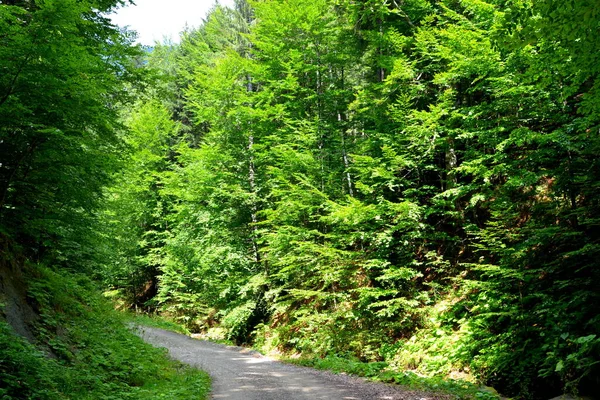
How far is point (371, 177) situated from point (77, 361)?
9.16 meters

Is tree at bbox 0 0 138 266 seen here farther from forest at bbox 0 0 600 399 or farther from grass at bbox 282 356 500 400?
grass at bbox 282 356 500 400

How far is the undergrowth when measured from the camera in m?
5.02

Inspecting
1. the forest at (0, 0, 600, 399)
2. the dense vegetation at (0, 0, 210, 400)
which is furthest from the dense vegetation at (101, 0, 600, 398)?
the dense vegetation at (0, 0, 210, 400)

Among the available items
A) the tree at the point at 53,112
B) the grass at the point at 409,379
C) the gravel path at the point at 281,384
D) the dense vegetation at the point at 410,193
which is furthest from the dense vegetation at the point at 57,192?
the grass at the point at 409,379

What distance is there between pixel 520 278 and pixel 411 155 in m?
5.45

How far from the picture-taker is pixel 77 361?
690cm

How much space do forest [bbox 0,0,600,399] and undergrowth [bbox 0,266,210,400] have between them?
4.25 ft

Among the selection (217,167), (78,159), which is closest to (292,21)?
(217,167)

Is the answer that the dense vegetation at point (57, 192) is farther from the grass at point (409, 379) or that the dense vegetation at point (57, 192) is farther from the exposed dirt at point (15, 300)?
the grass at point (409, 379)

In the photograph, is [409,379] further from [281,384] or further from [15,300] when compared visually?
[15,300]

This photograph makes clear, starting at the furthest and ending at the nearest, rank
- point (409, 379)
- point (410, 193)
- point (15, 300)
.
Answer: point (410, 193), point (409, 379), point (15, 300)

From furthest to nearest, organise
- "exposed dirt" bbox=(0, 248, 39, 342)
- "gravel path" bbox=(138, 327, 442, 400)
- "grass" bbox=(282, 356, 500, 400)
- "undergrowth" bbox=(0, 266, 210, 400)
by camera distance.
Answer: "gravel path" bbox=(138, 327, 442, 400), "grass" bbox=(282, 356, 500, 400), "exposed dirt" bbox=(0, 248, 39, 342), "undergrowth" bbox=(0, 266, 210, 400)

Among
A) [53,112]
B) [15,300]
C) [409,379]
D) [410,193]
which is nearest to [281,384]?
[409,379]

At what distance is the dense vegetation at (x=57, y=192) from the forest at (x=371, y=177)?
0.06m
